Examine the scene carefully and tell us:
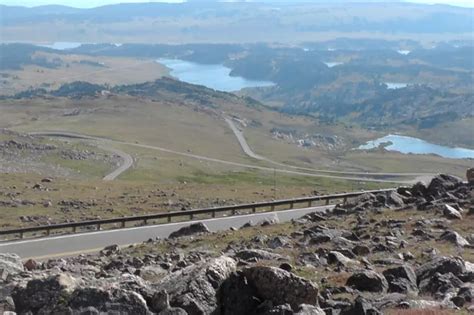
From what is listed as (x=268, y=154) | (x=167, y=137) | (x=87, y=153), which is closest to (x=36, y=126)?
(x=167, y=137)

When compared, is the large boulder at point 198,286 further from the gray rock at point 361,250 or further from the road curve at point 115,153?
the road curve at point 115,153

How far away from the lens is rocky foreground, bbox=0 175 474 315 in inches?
508

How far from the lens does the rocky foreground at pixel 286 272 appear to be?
42.3ft

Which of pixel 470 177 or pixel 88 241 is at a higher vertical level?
pixel 470 177

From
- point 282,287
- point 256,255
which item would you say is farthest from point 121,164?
point 282,287

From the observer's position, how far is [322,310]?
509 inches

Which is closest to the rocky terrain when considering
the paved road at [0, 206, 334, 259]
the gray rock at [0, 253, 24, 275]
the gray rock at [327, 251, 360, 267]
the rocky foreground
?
the paved road at [0, 206, 334, 259]

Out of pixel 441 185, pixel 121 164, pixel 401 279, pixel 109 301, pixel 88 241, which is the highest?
pixel 109 301

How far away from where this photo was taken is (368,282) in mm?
15555

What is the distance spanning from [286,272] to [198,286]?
171 centimetres

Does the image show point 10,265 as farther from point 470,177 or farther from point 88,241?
point 470,177

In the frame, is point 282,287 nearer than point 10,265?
Yes

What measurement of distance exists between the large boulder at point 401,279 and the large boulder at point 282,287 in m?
2.72

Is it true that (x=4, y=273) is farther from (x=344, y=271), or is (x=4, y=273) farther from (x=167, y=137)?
(x=167, y=137)
